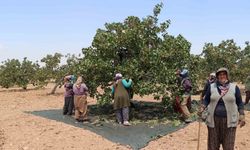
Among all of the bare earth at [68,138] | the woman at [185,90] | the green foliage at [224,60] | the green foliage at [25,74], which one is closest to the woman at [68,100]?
the bare earth at [68,138]

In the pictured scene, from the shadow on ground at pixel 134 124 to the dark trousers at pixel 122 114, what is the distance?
0.22m

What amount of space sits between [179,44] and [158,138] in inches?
142

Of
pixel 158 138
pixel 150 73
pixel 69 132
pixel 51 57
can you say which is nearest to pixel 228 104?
pixel 158 138

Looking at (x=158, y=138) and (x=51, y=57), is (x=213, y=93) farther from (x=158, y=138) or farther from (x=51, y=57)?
(x=51, y=57)

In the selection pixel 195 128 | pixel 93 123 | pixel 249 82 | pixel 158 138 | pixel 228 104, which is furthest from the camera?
pixel 249 82

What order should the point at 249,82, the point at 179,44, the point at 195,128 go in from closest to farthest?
the point at 195,128, the point at 179,44, the point at 249,82

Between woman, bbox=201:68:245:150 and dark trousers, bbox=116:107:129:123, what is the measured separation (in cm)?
504

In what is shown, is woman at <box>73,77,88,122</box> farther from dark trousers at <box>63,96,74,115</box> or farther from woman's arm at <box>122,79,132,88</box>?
woman's arm at <box>122,79,132,88</box>

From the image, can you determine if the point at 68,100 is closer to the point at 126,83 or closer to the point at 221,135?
the point at 126,83

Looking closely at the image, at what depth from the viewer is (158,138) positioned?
10422 mm

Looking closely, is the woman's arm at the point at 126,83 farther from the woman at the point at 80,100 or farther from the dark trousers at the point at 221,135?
the dark trousers at the point at 221,135

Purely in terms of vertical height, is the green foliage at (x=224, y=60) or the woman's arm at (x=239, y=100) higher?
the green foliage at (x=224, y=60)

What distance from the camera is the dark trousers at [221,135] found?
701cm

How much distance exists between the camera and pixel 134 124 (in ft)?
39.6
